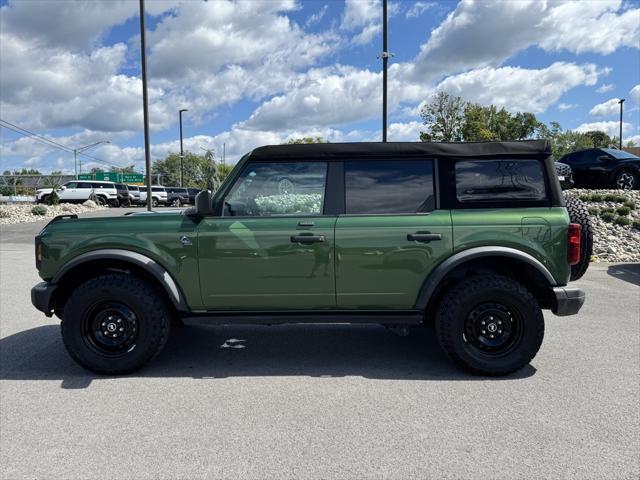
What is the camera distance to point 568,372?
4.00 meters

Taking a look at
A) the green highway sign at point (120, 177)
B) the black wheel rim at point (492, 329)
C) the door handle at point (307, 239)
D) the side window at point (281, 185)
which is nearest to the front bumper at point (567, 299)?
the black wheel rim at point (492, 329)

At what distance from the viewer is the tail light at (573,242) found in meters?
3.81

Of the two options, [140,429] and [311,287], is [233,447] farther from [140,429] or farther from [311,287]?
[311,287]

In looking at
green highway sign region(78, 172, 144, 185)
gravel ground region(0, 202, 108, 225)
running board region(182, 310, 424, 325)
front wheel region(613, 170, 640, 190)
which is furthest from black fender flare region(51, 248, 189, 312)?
green highway sign region(78, 172, 144, 185)

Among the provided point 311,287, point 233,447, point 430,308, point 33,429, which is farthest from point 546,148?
point 33,429

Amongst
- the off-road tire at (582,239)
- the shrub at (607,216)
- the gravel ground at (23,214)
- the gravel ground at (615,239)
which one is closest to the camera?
the off-road tire at (582,239)

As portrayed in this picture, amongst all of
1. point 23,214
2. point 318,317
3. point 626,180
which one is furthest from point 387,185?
point 23,214

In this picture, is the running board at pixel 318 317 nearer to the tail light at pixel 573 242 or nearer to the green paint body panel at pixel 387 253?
the green paint body panel at pixel 387 253

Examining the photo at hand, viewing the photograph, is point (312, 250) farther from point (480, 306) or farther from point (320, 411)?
point (480, 306)

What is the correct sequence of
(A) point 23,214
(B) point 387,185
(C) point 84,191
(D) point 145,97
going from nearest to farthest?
(B) point 387,185, (D) point 145,97, (A) point 23,214, (C) point 84,191

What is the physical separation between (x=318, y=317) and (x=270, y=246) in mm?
728

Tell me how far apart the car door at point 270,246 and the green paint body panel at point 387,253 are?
5.0 inches

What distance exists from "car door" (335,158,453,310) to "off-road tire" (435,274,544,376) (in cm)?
33

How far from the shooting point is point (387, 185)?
13.3 feet
